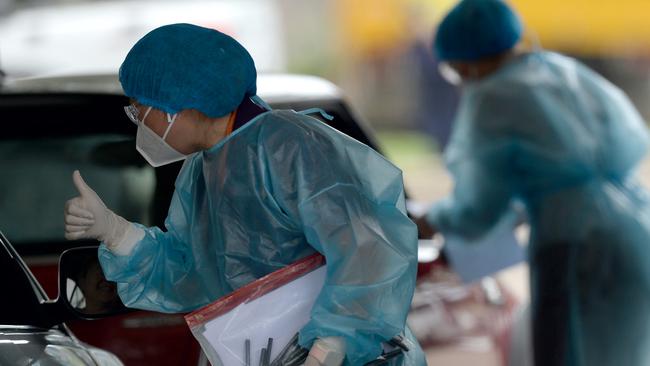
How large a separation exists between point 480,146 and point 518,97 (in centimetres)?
21

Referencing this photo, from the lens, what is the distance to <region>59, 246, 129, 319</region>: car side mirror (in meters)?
2.71

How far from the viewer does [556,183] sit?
4332 millimetres

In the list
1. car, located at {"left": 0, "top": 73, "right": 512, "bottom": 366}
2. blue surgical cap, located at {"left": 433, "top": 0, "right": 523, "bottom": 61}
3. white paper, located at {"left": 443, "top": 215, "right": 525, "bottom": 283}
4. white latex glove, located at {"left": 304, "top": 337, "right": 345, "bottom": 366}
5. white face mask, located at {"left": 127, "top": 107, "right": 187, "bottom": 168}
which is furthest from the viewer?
blue surgical cap, located at {"left": 433, "top": 0, "right": 523, "bottom": 61}

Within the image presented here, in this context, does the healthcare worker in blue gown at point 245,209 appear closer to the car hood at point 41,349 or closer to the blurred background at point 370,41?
the car hood at point 41,349

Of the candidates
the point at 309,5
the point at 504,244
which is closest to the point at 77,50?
the point at 309,5

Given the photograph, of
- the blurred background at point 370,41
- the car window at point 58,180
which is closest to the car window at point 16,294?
the car window at point 58,180

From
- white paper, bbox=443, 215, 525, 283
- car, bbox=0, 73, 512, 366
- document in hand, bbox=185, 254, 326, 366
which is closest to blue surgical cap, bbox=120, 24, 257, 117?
document in hand, bbox=185, 254, 326, 366

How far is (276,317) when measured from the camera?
2527 millimetres

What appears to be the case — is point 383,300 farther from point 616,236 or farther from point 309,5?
point 309,5

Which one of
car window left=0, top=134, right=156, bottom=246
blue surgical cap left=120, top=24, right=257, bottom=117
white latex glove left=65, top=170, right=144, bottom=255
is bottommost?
car window left=0, top=134, right=156, bottom=246

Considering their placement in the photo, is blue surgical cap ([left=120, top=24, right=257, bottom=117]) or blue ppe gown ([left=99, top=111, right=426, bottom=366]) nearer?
blue ppe gown ([left=99, top=111, right=426, bottom=366])

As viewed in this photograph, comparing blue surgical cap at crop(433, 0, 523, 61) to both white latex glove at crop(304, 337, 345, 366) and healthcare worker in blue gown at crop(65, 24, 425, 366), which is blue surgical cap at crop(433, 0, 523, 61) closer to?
healthcare worker in blue gown at crop(65, 24, 425, 366)

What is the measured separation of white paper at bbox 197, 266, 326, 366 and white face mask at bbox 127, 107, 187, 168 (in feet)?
1.30

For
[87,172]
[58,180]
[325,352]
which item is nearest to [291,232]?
[325,352]
